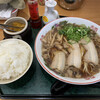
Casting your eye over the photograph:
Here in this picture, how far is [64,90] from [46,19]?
31.9 inches

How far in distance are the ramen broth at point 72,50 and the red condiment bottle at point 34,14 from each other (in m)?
0.24

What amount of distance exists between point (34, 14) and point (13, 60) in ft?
2.04

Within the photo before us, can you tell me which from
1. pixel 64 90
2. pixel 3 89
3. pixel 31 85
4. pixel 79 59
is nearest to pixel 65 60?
pixel 79 59

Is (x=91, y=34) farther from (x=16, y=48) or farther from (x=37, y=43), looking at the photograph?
(x=16, y=48)

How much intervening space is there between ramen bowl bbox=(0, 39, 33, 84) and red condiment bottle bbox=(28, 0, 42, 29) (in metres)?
0.41

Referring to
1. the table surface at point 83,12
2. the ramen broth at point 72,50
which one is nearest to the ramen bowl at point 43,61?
the ramen broth at point 72,50

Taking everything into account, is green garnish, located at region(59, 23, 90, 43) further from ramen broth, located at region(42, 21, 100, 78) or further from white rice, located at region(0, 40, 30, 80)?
white rice, located at region(0, 40, 30, 80)

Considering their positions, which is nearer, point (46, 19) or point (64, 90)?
point (64, 90)

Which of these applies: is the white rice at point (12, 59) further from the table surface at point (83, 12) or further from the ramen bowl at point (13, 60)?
the table surface at point (83, 12)

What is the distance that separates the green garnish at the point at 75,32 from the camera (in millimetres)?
1011

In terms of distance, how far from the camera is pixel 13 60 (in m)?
0.80

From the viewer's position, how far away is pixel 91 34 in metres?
1.06

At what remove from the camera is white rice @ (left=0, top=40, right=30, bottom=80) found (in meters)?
0.76

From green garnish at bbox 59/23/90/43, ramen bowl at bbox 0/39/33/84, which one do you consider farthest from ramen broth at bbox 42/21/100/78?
ramen bowl at bbox 0/39/33/84
